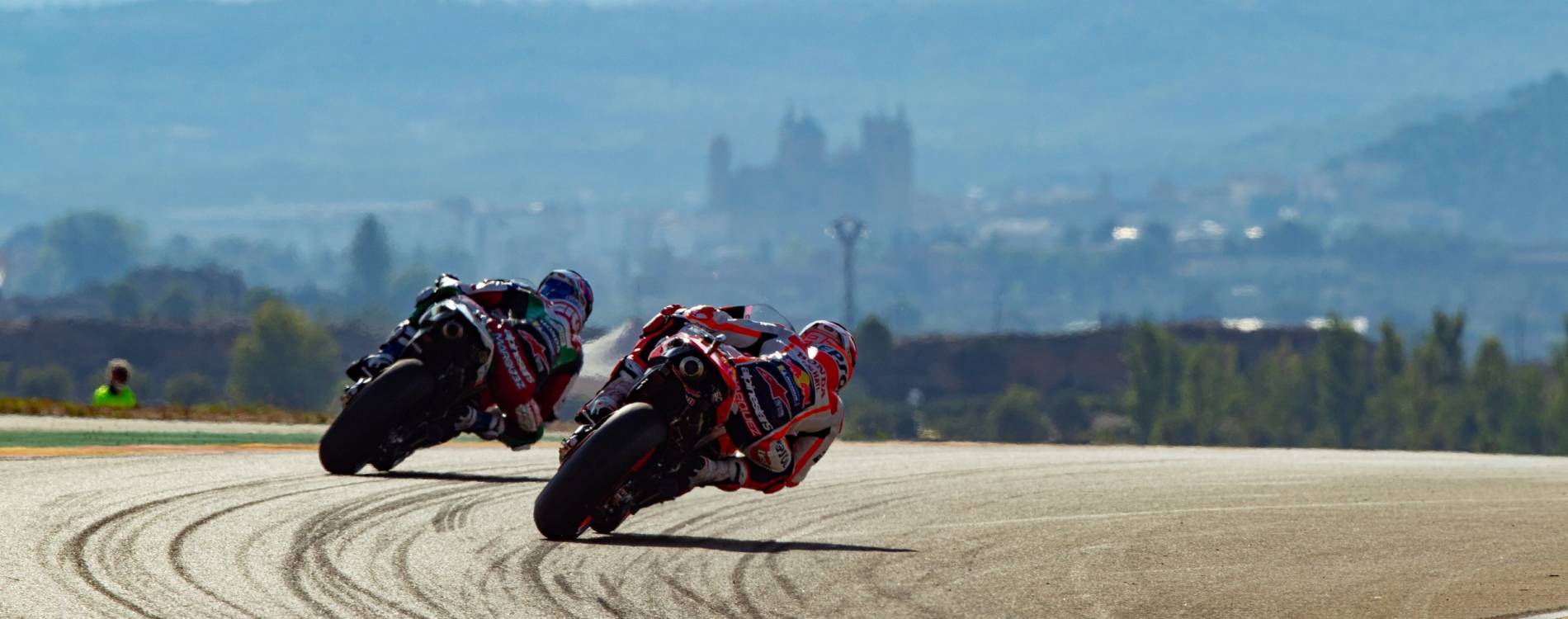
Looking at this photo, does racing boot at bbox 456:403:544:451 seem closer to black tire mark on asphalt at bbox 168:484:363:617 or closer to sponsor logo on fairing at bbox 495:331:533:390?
sponsor logo on fairing at bbox 495:331:533:390

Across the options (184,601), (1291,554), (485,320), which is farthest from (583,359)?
(184,601)

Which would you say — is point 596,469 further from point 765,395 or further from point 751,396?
point 765,395

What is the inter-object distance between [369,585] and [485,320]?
24.5 ft

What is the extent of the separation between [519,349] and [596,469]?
5688 mm

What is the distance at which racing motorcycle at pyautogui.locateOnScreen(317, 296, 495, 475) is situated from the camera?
18.5 metres

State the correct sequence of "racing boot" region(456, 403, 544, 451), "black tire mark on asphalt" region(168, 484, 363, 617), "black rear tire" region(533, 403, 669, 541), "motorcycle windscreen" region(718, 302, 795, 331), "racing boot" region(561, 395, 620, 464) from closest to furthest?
"black tire mark on asphalt" region(168, 484, 363, 617), "black rear tire" region(533, 403, 669, 541), "racing boot" region(561, 395, 620, 464), "motorcycle windscreen" region(718, 302, 795, 331), "racing boot" region(456, 403, 544, 451)

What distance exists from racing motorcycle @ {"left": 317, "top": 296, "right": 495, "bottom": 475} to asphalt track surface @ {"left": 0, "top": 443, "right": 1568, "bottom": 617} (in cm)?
39

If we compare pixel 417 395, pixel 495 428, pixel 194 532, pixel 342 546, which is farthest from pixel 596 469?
pixel 495 428

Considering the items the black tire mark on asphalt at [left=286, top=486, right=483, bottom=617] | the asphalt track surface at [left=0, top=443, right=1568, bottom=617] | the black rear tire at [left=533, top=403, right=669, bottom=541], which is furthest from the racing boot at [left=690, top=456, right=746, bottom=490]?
the black tire mark on asphalt at [left=286, top=486, right=483, bottom=617]

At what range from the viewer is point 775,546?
14812mm

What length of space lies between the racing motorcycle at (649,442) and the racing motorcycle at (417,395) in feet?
11.4

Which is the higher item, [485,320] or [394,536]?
[485,320]

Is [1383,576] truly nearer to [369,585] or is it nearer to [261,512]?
[369,585]

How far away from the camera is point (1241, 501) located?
18.9 metres
